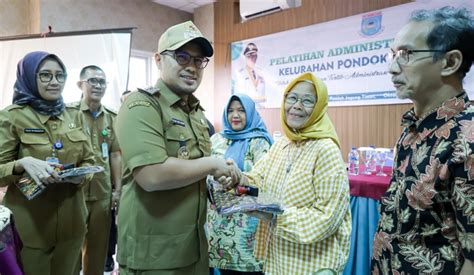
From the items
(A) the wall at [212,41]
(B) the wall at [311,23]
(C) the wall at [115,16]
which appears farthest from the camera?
(A) the wall at [212,41]

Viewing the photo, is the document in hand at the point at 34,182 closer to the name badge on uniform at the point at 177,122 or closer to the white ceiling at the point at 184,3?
the name badge on uniform at the point at 177,122

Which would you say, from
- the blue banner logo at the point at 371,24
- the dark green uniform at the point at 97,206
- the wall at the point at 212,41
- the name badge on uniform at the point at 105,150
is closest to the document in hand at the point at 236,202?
the dark green uniform at the point at 97,206

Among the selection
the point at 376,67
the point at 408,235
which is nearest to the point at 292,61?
the point at 376,67

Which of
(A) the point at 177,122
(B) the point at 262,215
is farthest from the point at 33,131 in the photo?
(B) the point at 262,215

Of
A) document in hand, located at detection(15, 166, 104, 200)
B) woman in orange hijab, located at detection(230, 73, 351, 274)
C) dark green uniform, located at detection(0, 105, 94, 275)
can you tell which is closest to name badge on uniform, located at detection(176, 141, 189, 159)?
woman in orange hijab, located at detection(230, 73, 351, 274)

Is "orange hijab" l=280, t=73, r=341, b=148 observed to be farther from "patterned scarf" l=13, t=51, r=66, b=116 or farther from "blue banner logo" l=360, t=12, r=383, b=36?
"blue banner logo" l=360, t=12, r=383, b=36

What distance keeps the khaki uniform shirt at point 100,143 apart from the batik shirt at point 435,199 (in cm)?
206

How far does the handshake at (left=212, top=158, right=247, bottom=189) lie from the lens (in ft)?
3.92

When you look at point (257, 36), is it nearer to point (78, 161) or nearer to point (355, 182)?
point (355, 182)

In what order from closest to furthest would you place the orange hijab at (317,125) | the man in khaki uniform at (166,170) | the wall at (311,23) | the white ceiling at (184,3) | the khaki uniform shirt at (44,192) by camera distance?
1. the man in khaki uniform at (166,170)
2. the orange hijab at (317,125)
3. the khaki uniform shirt at (44,192)
4. the wall at (311,23)
5. the white ceiling at (184,3)

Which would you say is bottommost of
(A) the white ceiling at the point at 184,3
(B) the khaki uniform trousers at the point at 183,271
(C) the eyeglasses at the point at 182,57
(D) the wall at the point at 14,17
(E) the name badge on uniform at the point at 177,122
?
(B) the khaki uniform trousers at the point at 183,271

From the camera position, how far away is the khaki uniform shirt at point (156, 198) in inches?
43.8

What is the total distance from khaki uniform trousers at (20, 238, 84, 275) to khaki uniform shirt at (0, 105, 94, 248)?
3 centimetres

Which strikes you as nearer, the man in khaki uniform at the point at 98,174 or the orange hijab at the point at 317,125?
the orange hijab at the point at 317,125
